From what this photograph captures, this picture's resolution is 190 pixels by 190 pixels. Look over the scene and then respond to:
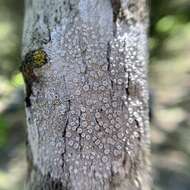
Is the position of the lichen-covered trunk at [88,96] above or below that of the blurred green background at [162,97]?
above

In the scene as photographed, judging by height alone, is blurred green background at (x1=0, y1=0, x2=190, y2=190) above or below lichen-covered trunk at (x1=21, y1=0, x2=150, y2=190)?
below

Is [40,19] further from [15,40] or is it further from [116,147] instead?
[15,40]

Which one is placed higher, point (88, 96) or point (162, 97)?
point (88, 96)

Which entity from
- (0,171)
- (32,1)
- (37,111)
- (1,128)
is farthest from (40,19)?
(0,171)

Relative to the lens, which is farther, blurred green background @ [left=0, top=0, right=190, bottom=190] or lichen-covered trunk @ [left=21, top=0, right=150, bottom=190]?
blurred green background @ [left=0, top=0, right=190, bottom=190]

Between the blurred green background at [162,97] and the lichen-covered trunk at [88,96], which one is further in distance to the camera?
the blurred green background at [162,97]
